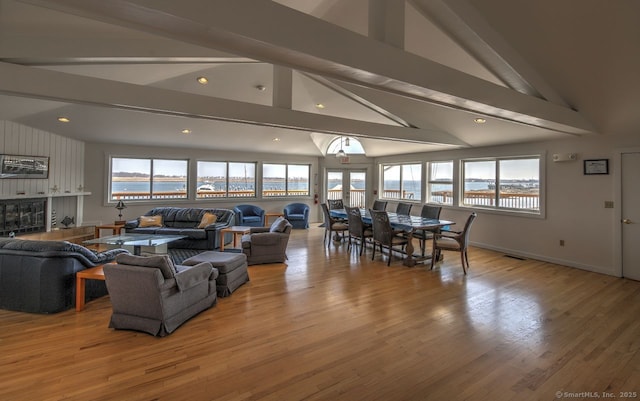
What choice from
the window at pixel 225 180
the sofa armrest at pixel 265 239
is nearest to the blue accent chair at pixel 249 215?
the window at pixel 225 180

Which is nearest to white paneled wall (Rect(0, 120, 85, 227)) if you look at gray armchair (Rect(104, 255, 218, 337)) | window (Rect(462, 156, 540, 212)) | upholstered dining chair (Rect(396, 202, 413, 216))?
gray armchair (Rect(104, 255, 218, 337))

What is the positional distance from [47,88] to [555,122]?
19.4 ft

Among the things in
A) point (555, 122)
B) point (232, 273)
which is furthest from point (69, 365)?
point (555, 122)

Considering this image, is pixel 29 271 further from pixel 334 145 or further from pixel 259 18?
pixel 334 145

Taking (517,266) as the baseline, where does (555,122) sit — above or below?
above

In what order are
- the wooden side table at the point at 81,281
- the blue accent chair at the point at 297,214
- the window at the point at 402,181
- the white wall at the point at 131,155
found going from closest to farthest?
the wooden side table at the point at 81,281 → the white wall at the point at 131,155 → the window at the point at 402,181 → the blue accent chair at the point at 297,214

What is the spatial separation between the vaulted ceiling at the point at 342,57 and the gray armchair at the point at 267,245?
1878 millimetres

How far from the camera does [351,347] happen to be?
257cm

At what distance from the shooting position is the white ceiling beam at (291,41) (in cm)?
156

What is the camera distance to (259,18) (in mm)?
1794

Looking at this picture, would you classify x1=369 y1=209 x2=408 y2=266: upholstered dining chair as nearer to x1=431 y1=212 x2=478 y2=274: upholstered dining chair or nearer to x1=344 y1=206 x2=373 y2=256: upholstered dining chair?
x1=344 y1=206 x2=373 y2=256: upholstered dining chair

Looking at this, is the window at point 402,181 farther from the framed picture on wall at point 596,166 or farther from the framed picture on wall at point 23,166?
the framed picture on wall at point 23,166

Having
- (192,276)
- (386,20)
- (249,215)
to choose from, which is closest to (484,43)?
(386,20)

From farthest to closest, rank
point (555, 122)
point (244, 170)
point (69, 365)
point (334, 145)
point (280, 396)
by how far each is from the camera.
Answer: point (334, 145)
point (244, 170)
point (555, 122)
point (69, 365)
point (280, 396)
